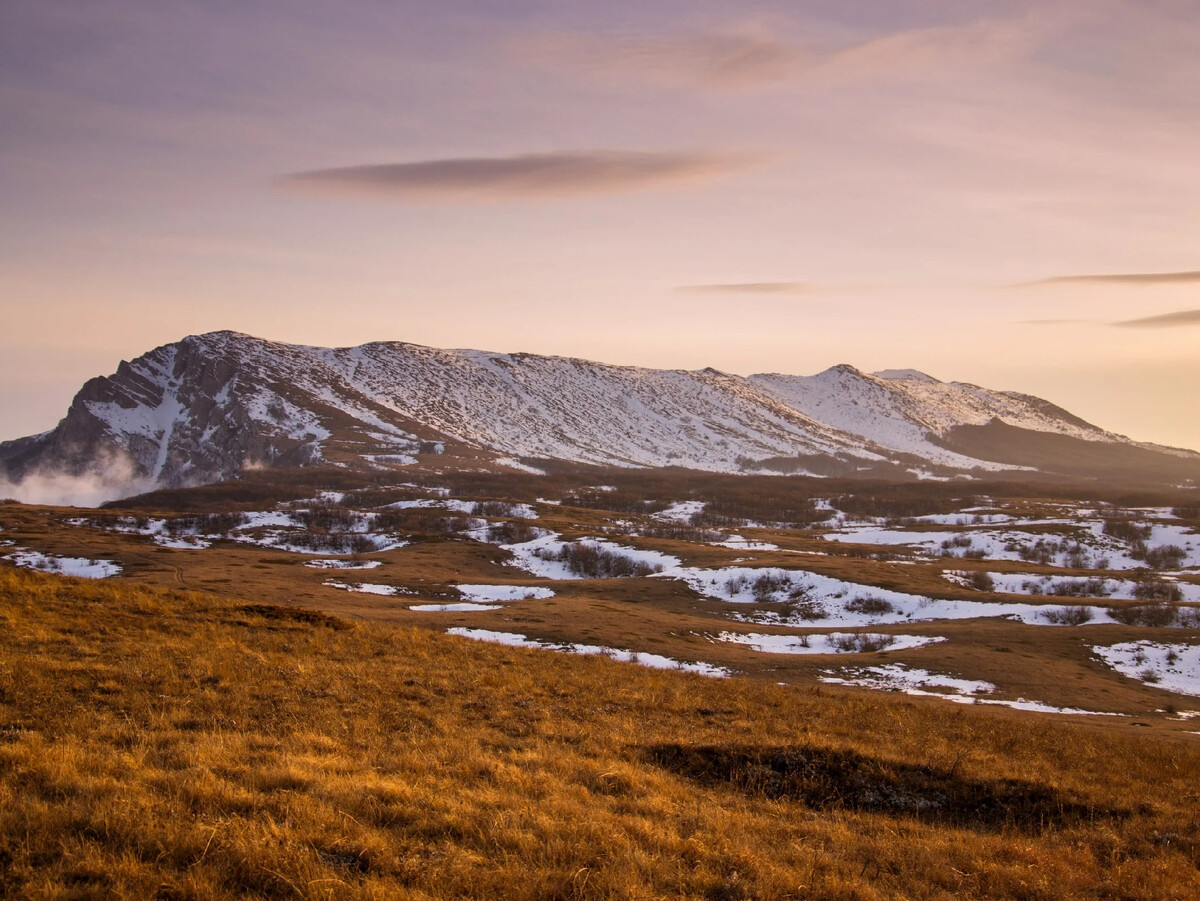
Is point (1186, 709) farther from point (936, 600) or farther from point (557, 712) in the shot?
point (557, 712)

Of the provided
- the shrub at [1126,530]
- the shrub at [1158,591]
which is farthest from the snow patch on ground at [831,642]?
the shrub at [1126,530]

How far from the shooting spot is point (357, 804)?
8805 millimetres

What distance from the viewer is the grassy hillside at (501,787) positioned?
740cm

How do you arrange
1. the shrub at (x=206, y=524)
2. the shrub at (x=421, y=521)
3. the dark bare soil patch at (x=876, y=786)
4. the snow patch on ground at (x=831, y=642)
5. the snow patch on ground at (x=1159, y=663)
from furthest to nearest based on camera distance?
the shrub at (x=421, y=521)
the shrub at (x=206, y=524)
the snow patch on ground at (x=831, y=642)
the snow patch on ground at (x=1159, y=663)
the dark bare soil patch at (x=876, y=786)

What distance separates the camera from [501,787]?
33.7 ft

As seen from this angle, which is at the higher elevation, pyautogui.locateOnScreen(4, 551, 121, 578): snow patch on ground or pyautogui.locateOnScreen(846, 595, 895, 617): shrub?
pyautogui.locateOnScreen(4, 551, 121, 578): snow patch on ground

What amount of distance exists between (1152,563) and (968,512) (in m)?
48.1

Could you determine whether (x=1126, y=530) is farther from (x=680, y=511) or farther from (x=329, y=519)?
(x=329, y=519)

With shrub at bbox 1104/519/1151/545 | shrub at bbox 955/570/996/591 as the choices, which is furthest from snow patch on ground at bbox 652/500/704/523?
shrub at bbox 1104/519/1151/545

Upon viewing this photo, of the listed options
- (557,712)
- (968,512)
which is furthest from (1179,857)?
(968,512)

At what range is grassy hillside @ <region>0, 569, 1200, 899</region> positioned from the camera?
24.3 feet

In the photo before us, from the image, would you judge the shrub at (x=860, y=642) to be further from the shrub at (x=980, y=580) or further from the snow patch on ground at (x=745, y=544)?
the snow patch on ground at (x=745, y=544)

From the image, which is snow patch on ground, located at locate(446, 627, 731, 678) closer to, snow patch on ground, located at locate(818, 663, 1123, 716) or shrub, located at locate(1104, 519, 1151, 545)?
snow patch on ground, located at locate(818, 663, 1123, 716)

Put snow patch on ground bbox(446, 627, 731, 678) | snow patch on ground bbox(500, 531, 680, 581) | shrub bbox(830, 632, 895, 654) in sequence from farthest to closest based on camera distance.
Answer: snow patch on ground bbox(500, 531, 680, 581) < shrub bbox(830, 632, 895, 654) < snow patch on ground bbox(446, 627, 731, 678)
